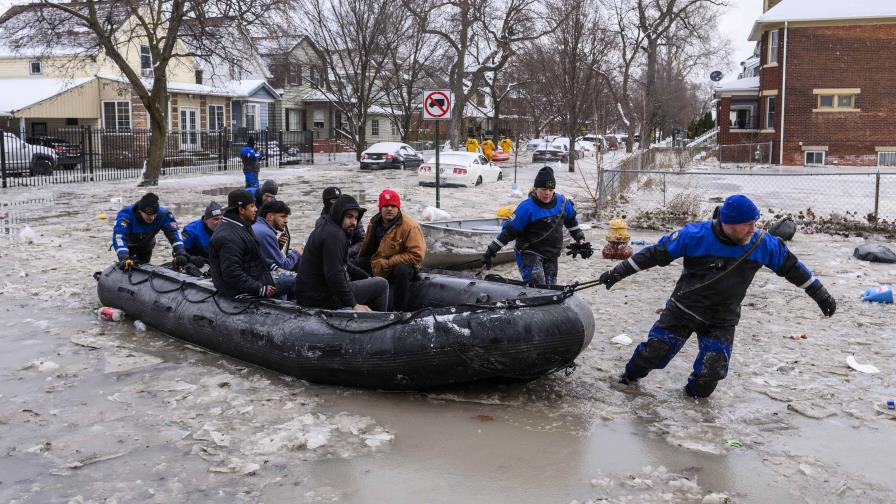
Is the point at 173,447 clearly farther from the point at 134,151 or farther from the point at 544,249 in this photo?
the point at 134,151

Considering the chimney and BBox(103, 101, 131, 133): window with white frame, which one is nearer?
BBox(103, 101, 131, 133): window with white frame

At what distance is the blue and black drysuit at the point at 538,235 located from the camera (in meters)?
8.31

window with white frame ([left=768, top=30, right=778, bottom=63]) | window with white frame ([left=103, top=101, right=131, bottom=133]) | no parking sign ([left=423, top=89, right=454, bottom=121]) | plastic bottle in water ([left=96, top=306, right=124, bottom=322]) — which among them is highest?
window with white frame ([left=768, top=30, right=778, bottom=63])

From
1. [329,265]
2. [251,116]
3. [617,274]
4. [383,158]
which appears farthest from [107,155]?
[617,274]

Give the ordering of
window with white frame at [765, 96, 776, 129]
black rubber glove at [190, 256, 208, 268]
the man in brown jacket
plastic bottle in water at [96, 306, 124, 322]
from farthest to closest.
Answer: window with white frame at [765, 96, 776, 129]
black rubber glove at [190, 256, 208, 268]
plastic bottle in water at [96, 306, 124, 322]
the man in brown jacket

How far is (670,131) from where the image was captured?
85875 mm

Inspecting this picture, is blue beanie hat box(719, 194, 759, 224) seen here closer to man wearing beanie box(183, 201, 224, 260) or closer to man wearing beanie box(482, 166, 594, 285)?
man wearing beanie box(482, 166, 594, 285)

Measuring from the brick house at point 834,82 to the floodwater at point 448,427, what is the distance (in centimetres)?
3104

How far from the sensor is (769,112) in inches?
1547

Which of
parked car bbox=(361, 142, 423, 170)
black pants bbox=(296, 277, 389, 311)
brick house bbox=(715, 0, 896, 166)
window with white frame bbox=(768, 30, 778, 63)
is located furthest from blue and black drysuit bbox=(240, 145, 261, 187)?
window with white frame bbox=(768, 30, 778, 63)

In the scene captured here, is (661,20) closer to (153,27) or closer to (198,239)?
(153,27)

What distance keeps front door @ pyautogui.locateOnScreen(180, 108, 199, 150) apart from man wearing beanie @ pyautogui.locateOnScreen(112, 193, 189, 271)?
30.0 metres

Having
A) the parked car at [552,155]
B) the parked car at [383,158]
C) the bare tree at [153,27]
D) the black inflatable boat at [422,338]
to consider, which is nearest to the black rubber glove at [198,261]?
the black inflatable boat at [422,338]

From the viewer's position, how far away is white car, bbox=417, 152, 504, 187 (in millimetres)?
26109
